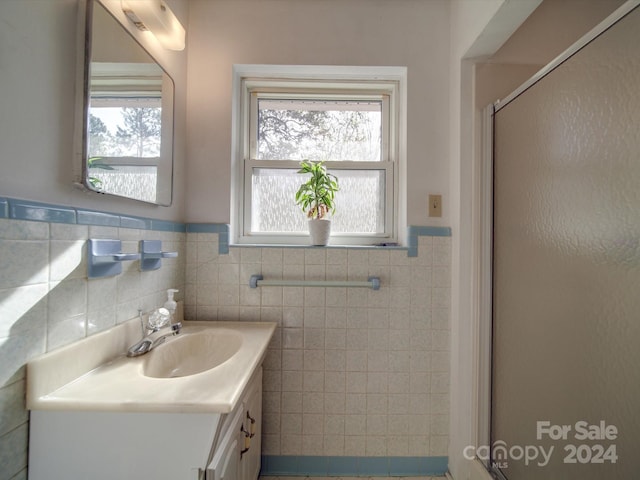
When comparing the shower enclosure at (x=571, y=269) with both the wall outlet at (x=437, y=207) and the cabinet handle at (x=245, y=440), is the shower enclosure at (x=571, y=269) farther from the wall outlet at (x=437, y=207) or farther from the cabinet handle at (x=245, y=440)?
the cabinet handle at (x=245, y=440)

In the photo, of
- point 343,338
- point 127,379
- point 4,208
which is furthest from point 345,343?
point 4,208

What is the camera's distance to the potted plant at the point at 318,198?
52.8 inches

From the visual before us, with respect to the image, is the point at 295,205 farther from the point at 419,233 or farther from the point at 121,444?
the point at 121,444

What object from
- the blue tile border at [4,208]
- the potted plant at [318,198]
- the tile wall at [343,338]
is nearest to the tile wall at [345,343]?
the tile wall at [343,338]

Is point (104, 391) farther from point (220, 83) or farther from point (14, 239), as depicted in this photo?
point (220, 83)

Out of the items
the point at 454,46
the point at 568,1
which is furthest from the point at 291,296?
the point at 568,1

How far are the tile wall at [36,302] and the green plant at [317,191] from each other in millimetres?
778

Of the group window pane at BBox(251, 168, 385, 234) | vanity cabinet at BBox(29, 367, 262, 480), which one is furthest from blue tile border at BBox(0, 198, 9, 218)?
window pane at BBox(251, 168, 385, 234)

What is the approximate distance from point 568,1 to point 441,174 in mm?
901

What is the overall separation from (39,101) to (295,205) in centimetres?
100

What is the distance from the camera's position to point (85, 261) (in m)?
0.76

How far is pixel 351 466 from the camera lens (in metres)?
1.30

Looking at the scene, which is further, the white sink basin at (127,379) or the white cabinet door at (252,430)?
the white cabinet door at (252,430)

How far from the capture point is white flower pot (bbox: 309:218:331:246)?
1.34 meters
